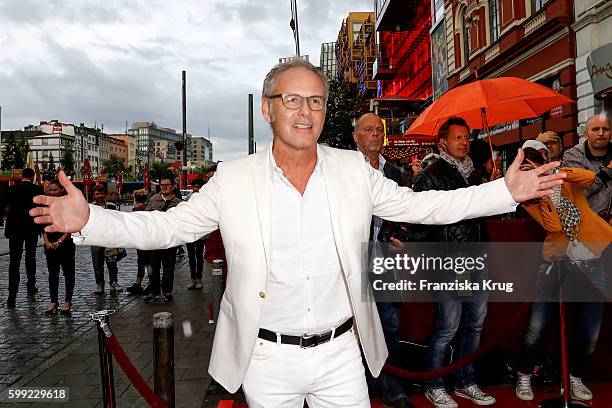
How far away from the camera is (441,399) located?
412cm

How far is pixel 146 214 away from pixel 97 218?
22 cm

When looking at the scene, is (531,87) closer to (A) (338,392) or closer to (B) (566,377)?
(B) (566,377)

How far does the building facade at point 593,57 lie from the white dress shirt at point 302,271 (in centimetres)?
1100

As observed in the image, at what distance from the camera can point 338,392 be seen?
2.03 m

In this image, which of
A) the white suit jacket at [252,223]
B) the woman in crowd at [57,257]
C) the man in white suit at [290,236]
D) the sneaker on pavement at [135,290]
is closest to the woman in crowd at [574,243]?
the white suit jacket at [252,223]

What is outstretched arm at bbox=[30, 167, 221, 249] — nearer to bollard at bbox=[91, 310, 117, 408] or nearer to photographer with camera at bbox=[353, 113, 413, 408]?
bollard at bbox=[91, 310, 117, 408]

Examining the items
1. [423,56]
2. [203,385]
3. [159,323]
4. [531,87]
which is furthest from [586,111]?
[423,56]

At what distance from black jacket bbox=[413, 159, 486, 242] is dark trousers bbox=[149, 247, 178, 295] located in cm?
533

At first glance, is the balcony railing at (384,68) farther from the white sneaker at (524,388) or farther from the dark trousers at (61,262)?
the white sneaker at (524,388)

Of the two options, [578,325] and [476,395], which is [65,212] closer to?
[476,395]

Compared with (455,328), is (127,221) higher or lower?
higher

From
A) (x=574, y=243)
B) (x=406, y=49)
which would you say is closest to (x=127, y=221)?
(x=574, y=243)

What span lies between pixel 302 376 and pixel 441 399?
2.60 meters

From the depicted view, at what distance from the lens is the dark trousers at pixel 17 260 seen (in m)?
7.95
